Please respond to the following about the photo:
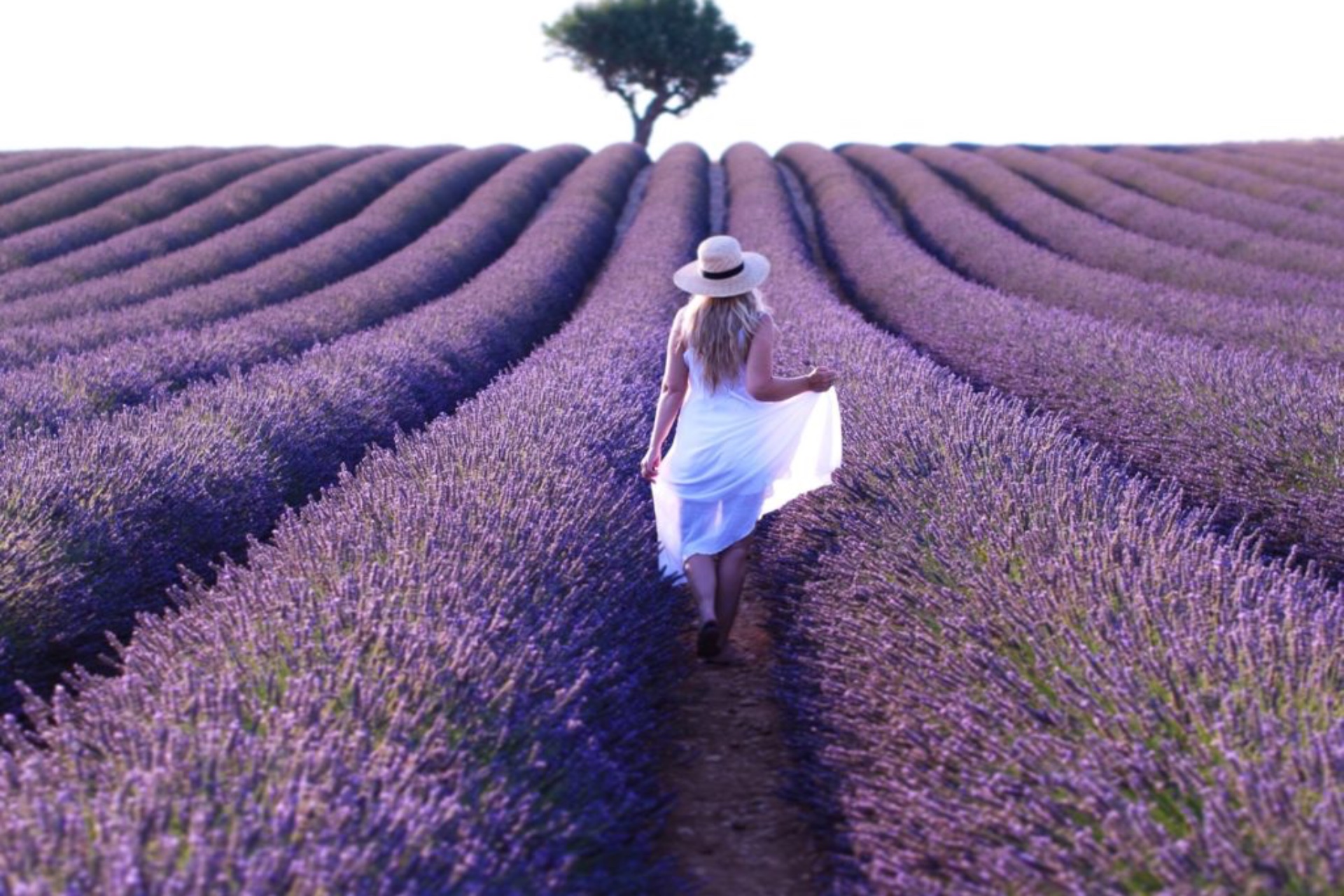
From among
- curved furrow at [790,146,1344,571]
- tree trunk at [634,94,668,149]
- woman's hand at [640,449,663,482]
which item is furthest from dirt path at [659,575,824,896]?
tree trunk at [634,94,668,149]

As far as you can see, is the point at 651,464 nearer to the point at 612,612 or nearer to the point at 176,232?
the point at 612,612

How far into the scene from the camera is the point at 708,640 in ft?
12.4

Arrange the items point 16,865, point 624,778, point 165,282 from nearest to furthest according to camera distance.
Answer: point 16,865, point 624,778, point 165,282

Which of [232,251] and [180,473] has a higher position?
[180,473]

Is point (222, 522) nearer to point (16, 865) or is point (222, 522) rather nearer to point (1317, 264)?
point (16, 865)

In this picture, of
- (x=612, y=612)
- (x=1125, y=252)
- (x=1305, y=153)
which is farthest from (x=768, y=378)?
(x=1305, y=153)

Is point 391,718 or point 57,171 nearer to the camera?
Result: point 391,718

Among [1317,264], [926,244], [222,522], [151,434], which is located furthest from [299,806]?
[926,244]

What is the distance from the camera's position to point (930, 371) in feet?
18.8

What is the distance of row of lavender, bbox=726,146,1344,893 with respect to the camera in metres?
1.83

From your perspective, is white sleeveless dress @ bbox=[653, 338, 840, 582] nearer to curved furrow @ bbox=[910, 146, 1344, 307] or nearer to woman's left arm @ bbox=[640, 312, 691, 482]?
woman's left arm @ bbox=[640, 312, 691, 482]

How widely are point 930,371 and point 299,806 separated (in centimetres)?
442

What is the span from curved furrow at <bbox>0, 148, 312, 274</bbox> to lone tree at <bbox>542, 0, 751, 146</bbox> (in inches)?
596

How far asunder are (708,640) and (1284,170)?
20520mm
